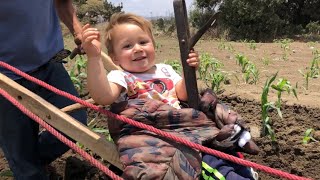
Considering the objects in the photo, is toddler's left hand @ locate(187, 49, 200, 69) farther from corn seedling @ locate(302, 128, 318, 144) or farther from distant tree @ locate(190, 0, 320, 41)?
distant tree @ locate(190, 0, 320, 41)

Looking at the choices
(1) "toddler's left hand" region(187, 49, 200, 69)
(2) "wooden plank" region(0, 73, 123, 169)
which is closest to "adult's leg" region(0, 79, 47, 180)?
(2) "wooden plank" region(0, 73, 123, 169)

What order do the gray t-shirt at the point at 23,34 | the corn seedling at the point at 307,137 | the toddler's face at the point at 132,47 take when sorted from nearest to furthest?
the toddler's face at the point at 132,47 < the gray t-shirt at the point at 23,34 < the corn seedling at the point at 307,137

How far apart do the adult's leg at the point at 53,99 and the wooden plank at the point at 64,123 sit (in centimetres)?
43

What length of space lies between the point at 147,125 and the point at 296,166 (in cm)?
169

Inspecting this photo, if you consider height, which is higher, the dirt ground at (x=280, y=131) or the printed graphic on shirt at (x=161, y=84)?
the printed graphic on shirt at (x=161, y=84)

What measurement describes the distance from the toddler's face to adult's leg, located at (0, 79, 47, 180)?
666 millimetres

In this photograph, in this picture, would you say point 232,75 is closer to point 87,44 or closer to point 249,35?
point 87,44

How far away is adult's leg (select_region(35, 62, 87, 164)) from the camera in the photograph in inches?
106

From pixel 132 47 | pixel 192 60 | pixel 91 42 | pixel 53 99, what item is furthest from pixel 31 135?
pixel 192 60

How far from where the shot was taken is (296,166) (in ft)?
10.1

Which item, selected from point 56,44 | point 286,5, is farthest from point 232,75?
point 286,5

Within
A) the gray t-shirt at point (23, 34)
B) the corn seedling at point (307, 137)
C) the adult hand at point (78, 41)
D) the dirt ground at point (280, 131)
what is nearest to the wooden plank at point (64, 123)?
the gray t-shirt at point (23, 34)

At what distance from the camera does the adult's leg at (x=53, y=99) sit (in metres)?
2.68

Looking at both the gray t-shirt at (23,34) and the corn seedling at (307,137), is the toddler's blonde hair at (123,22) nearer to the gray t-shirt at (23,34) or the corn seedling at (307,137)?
the gray t-shirt at (23,34)
